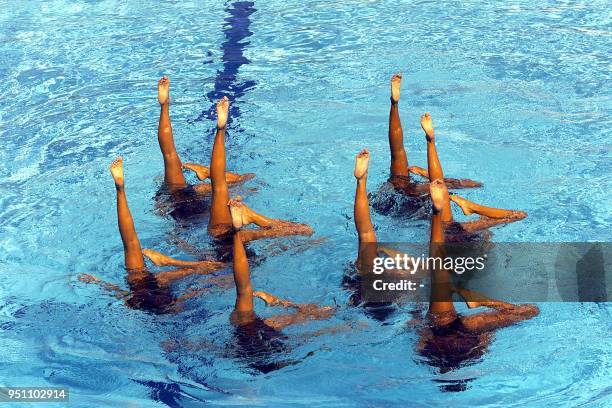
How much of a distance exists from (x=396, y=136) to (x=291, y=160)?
4.01 ft

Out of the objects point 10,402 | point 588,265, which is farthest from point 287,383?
point 588,265

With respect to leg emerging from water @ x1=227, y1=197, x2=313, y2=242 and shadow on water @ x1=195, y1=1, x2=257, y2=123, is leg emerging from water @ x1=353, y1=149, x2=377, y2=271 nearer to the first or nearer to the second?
leg emerging from water @ x1=227, y1=197, x2=313, y2=242

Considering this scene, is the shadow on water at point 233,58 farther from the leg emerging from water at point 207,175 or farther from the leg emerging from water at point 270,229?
the leg emerging from water at point 270,229

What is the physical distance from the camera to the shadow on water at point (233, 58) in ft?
25.6

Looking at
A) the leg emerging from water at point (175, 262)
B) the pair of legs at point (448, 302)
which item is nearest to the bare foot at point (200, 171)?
the leg emerging from water at point (175, 262)

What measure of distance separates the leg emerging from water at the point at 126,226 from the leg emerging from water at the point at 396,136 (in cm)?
186

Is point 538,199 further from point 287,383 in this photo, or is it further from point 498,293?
point 287,383

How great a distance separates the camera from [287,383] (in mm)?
4191

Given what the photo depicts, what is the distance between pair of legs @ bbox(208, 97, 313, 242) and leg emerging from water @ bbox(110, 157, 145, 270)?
58cm

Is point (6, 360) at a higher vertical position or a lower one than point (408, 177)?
lower

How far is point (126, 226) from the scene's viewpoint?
4.62m

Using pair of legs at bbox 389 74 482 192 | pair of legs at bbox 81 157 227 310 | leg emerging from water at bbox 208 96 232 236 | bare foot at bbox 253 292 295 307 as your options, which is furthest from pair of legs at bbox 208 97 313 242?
pair of legs at bbox 389 74 482 192

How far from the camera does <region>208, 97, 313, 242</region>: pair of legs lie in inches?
196

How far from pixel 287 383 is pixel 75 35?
21.0 feet
